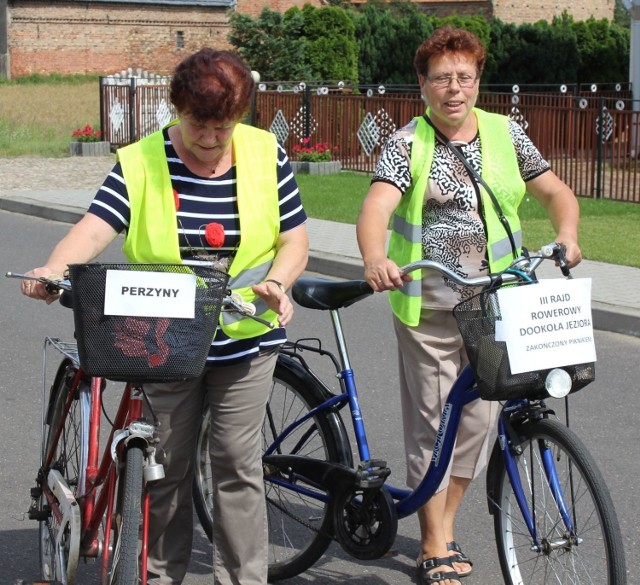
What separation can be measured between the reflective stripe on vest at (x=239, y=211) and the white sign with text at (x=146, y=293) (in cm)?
42

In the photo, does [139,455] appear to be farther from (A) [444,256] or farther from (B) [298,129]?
(B) [298,129]

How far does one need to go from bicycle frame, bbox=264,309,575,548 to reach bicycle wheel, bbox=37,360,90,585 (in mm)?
756

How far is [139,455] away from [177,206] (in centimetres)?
75

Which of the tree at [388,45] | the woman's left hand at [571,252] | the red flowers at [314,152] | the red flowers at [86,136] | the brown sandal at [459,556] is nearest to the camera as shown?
the woman's left hand at [571,252]

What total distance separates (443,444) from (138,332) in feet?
4.19

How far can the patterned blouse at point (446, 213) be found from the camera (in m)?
4.20

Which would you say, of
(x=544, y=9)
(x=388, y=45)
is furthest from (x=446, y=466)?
(x=544, y=9)

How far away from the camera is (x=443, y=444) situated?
13.4 ft

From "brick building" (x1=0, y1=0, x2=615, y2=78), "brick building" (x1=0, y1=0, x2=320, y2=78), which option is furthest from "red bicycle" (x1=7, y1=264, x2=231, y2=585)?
"brick building" (x1=0, y1=0, x2=320, y2=78)

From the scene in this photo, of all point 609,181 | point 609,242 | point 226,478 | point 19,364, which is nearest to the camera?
point 226,478

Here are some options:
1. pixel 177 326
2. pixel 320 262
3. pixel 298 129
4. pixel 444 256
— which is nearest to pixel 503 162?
pixel 444 256

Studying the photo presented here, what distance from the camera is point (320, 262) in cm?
1141

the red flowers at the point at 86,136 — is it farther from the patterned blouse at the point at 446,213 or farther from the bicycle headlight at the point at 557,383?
the bicycle headlight at the point at 557,383

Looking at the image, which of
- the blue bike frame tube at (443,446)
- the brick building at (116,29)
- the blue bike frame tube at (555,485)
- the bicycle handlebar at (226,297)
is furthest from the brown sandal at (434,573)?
the brick building at (116,29)
